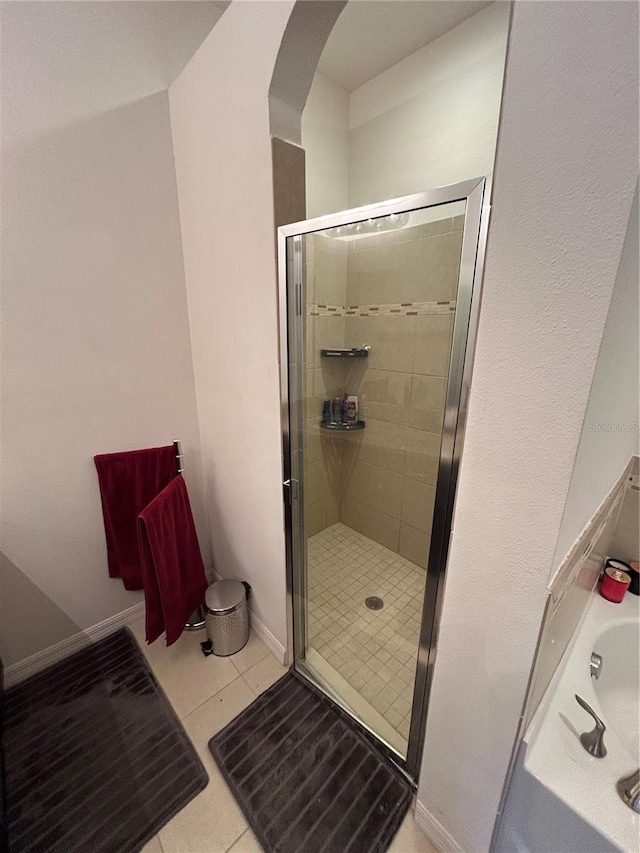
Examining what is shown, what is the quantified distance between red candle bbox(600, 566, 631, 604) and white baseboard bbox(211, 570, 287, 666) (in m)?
1.33

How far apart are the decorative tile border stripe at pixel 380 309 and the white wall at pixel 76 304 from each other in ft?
2.13

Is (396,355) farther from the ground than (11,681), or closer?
farther from the ground

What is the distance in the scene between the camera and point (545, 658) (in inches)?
29.5

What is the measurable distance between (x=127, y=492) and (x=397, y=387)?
140cm

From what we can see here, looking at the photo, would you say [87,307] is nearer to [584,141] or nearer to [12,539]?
[12,539]

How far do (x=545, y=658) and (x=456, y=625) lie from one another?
20 cm

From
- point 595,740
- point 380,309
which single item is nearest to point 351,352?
point 380,309

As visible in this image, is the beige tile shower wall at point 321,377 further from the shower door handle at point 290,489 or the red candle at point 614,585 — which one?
the red candle at point 614,585

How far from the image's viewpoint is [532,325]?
21.7 inches

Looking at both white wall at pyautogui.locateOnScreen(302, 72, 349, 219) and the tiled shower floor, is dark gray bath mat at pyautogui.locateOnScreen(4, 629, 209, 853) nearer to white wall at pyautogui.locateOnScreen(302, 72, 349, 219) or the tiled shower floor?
the tiled shower floor

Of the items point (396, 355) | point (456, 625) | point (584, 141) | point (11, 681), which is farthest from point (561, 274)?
point (11, 681)

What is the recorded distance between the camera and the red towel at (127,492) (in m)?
1.45

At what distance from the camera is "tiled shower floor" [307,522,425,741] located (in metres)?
1.34

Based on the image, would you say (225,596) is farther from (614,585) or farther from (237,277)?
(614,585)
